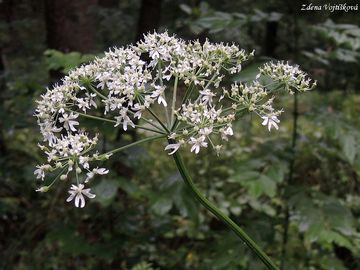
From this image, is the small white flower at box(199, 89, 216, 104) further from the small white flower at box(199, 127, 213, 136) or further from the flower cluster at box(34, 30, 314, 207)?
the small white flower at box(199, 127, 213, 136)

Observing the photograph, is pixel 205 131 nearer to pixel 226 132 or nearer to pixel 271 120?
pixel 226 132

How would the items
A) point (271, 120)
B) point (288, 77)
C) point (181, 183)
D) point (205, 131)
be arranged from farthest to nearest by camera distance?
point (181, 183), point (288, 77), point (271, 120), point (205, 131)

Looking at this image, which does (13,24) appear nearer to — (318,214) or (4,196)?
(4,196)

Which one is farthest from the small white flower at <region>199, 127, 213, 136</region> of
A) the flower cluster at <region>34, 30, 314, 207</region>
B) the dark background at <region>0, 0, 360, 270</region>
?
the dark background at <region>0, 0, 360, 270</region>

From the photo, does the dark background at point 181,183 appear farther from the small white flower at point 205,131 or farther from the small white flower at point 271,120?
the small white flower at point 205,131

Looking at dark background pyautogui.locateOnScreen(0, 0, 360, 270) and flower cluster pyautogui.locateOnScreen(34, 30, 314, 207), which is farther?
dark background pyautogui.locateOnScreen(0, 0, 360, 270)

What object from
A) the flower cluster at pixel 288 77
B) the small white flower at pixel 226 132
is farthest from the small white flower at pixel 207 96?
the flower cluster at pixel 288 77

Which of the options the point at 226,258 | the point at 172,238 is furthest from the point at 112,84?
the point at 172,238

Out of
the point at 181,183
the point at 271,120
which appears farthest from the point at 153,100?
the point at 181,183
